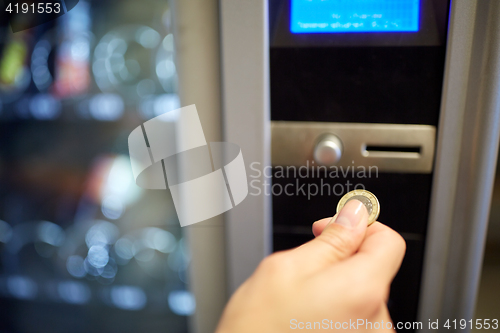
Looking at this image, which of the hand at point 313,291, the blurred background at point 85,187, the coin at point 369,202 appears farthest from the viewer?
the blurred background at point 85,187

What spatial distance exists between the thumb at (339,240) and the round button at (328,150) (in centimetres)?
13

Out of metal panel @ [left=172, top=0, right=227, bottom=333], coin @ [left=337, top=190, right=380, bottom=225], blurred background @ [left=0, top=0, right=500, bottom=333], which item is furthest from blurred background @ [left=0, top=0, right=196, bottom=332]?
coin @ [left=337, top=190, right=380, bottom=225]

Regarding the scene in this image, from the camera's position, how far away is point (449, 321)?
1.84 feet

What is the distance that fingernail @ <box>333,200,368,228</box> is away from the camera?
38 cm

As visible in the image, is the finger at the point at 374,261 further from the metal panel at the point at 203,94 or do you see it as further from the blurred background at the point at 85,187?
the blurred background at the point at 85,187

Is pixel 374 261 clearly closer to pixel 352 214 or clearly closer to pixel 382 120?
pixel 352 214

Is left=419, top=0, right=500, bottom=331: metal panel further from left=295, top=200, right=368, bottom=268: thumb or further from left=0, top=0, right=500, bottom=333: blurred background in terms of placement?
left=0, top=0, right=500, bottom=333: blurred background

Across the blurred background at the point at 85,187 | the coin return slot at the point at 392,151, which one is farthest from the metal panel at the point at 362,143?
the blurred background at the point at 85,187

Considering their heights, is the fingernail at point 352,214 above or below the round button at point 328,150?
below

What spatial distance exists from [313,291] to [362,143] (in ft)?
0.92

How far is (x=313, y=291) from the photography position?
1.04 feet

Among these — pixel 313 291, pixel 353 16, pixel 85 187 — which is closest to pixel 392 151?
pixel 353 16

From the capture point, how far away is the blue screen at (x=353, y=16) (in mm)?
494

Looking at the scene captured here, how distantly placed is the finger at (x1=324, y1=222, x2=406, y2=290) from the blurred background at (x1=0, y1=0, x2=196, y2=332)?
692 millimetres
